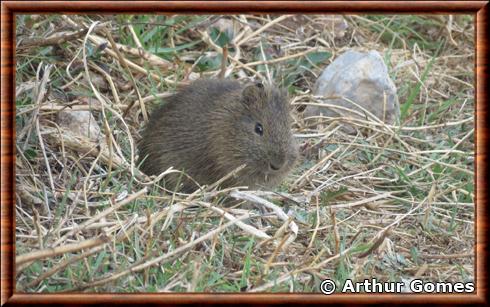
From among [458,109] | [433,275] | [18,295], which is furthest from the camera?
[458,109]

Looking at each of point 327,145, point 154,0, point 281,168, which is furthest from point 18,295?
point 327,145

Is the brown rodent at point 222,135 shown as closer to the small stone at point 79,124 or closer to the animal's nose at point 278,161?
the animal's nose at point 278,161

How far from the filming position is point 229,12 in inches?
160

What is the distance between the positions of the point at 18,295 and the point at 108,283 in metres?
0.45

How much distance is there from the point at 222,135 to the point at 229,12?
1.86 metres

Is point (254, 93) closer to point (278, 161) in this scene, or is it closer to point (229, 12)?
point (278, 161)

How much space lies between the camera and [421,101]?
7281mm

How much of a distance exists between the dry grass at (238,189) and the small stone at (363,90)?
0.15m

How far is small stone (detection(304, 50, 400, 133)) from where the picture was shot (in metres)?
6.91

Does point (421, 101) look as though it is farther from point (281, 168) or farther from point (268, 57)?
point (281, 168)

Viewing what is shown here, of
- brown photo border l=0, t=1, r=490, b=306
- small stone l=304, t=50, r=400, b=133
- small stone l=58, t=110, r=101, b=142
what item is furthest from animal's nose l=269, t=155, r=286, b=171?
brown photo border l=0, t=1, r=490, b=306

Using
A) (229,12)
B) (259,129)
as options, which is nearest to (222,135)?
(259,129)

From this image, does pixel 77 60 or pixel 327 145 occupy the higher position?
pixel 77 60

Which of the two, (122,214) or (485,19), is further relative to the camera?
(122,214)
